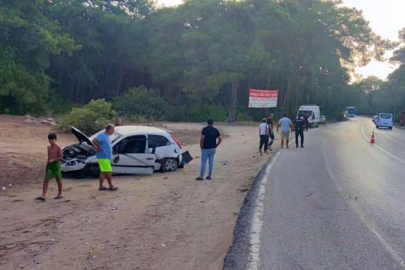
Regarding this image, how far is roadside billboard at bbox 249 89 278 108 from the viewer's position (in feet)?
163

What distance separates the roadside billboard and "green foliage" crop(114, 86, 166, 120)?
9652 millimetres

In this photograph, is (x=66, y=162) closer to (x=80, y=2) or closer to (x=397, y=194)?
(x=397, y=194)

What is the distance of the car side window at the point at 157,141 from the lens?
15.0 meters

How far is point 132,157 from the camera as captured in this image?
14453 millimetres

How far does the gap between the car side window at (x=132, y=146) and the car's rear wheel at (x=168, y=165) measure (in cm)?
88

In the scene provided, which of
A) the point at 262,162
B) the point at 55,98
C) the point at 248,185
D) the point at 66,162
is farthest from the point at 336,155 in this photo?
the point at 55,98

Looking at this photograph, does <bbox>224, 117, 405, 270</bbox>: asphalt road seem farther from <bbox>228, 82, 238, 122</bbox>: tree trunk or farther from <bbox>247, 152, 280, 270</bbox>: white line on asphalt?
<bbox>228, 82, 238, 122</bbox>: tree trunk

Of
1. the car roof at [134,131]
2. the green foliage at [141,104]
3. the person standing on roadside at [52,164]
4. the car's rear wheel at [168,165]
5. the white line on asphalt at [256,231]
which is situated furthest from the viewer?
the green foliage at [141,104]

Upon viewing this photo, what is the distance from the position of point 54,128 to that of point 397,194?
21803 millimetres

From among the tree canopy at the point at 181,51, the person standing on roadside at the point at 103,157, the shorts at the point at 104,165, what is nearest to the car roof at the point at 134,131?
the person standing on roadside at the point at 103,157

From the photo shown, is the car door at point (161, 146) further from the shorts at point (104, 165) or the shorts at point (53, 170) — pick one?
the shorts at point (53, 170)

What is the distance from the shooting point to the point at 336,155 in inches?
847

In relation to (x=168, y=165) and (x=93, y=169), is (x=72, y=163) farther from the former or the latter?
(x=168, y=165)

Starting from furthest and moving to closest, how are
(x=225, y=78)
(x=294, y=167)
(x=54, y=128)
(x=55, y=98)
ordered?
(x=55, y=98) → (x=225, y=78) → (x=54, y=128) → (x=294, y=167)
